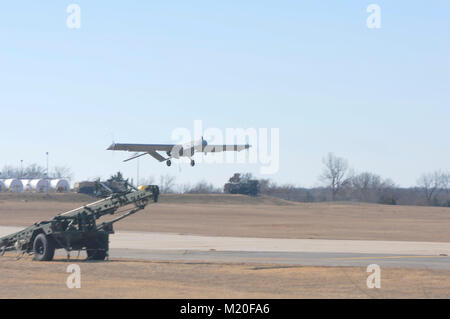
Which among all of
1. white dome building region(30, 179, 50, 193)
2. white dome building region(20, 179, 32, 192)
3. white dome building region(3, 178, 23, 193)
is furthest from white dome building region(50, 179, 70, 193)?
white dome building region(3, 178, 23, 193)

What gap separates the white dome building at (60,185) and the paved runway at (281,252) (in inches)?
3501

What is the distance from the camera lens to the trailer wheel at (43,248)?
31.4 meters

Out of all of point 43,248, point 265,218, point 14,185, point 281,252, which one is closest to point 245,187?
point 265,218

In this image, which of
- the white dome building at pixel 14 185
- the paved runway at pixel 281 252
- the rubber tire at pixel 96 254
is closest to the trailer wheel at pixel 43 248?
the rubber tire at pixel 96 254

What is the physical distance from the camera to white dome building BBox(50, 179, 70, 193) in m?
140

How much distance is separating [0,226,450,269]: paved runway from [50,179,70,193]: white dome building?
88933mm

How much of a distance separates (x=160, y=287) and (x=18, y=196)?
332 ft

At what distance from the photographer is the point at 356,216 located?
323 ft

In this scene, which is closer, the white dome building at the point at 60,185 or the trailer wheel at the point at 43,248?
the trailer wheel at the point at 43,248

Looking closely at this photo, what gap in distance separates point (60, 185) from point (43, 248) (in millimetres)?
111407

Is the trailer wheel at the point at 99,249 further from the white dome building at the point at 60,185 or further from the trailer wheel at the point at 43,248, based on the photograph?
the white dome building at the point at 60,185

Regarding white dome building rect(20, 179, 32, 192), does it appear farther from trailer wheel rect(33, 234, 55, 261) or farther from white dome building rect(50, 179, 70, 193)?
trailer wheel rect(33, 234, 55, 261)

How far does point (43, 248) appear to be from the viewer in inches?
1248
